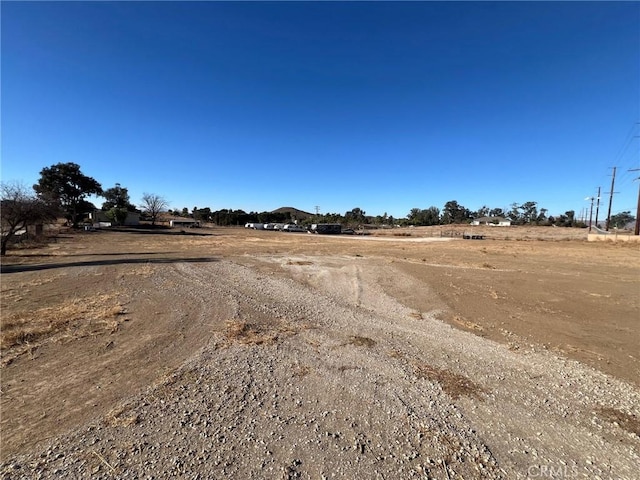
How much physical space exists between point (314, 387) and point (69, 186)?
266 feet

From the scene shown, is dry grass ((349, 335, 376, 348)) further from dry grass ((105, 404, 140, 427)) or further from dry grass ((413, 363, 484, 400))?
dry grass ((105, 404, 140, 427))

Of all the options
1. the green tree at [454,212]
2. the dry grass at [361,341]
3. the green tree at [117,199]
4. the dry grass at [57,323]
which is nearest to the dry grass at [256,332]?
the dry grass at [361,341]

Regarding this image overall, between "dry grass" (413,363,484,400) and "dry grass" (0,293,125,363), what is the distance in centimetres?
620

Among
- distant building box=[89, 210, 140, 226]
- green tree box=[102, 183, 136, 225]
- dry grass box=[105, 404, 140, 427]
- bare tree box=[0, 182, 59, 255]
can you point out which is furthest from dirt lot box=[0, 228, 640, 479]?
green tree box=[102, 183, 136, 225]

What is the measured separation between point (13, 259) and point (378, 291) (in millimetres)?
22301

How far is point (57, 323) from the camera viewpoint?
22.5 ft

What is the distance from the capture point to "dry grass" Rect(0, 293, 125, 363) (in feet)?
19.1

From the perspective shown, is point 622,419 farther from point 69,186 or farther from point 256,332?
point 69,186

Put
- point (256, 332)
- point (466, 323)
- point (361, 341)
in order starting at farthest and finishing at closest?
point (466, 323) → point (256, 332) → point (361, 341)

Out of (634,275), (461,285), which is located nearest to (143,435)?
(461,285)

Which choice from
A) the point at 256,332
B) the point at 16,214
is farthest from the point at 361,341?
the point at 16,214

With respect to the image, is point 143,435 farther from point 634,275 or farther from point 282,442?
point 634,275

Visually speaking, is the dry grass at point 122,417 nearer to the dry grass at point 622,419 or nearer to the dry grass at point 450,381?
the dry grass at point 450,381

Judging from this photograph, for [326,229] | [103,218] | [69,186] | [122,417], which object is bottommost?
[326,229]
